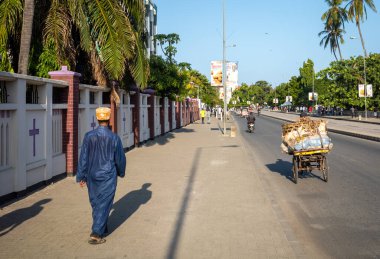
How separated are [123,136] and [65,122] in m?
5.75

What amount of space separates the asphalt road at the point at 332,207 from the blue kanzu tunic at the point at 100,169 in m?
2.46

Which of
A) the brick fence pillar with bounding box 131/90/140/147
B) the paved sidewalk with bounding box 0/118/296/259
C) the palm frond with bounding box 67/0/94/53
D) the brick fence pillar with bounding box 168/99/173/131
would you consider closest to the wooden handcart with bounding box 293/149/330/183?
the paved sidewalk with bounding box 0/118/296/259

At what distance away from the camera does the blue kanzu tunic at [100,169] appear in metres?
5.36

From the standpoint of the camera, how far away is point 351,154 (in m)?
15.8

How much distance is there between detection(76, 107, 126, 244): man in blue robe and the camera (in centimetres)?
536

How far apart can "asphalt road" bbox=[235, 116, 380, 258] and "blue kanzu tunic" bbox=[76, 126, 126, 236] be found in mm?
2456

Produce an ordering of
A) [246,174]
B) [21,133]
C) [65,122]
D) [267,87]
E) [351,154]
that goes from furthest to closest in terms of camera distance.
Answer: [267,87]
[351,154]
[246,174]
[65,122]
[21,133]

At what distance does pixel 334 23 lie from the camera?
66.3 metres

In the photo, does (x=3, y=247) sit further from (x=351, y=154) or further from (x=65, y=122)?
(x=351, y=154)

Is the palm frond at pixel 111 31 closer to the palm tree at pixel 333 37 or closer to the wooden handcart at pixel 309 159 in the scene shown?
the wooden handcart at pixel 309 159

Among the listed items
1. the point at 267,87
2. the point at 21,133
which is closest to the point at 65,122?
the point at 21,133

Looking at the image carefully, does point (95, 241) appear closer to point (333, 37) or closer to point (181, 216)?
point (181, 216)

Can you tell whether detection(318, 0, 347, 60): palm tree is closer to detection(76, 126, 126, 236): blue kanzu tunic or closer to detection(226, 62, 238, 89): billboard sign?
detection(226, 62, 238, 89): billboard sign

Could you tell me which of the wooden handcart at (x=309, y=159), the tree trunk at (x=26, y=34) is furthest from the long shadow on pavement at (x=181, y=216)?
the tree trunk at (x=26, y=34)
